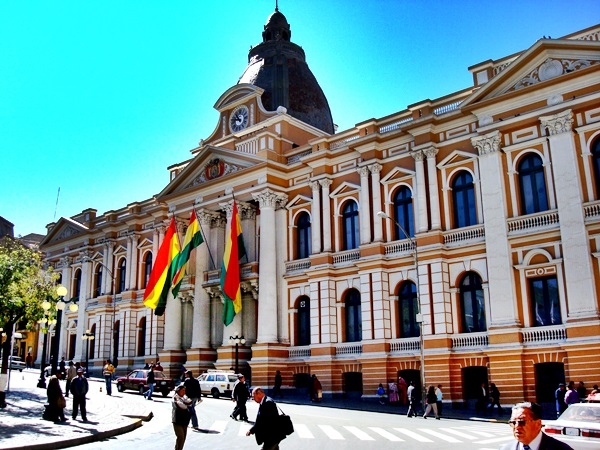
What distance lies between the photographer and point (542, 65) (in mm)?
30281

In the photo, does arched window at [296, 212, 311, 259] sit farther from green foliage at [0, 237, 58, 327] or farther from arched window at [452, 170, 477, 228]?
green foliage at [0, 237, 58, 327]

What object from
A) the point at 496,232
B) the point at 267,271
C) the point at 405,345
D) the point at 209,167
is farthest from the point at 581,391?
the point at 209,167

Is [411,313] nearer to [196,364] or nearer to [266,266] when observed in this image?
[266,266]

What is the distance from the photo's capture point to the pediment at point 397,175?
116 feet

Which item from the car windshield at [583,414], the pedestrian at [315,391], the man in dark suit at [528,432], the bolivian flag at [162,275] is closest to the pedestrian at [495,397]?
the pedestrian at [315,391]

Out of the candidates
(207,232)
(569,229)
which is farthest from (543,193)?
(207,232)

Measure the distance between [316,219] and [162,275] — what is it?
1150 cm

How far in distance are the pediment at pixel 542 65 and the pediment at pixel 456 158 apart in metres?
2.72

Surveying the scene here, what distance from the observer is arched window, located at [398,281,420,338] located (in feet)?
111

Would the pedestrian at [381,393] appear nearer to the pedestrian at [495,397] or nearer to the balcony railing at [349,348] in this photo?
the balcony railing at [349,348]

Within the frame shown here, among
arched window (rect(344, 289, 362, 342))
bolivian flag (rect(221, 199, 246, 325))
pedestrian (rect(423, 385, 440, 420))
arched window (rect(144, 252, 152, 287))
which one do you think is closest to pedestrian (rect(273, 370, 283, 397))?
arched window (rect(344, 289, 362, 342))

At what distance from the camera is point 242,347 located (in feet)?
133

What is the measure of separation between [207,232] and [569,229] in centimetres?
2498

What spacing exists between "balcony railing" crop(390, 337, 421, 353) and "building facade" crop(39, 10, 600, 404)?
0.25 feet
